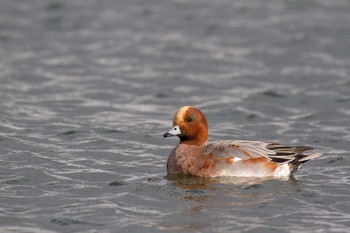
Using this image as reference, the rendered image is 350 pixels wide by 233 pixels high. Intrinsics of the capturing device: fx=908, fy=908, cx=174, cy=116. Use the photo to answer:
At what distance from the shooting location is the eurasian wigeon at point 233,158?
36.9 ft

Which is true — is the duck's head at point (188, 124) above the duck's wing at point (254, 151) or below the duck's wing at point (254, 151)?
above

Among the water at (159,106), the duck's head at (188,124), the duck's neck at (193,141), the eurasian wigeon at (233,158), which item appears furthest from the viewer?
the duck's neck at (193,141)

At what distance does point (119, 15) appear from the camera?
72.8 feet

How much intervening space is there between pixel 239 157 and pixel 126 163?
1635 mm

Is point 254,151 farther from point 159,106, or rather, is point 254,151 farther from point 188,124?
point 159,106

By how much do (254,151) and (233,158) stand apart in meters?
0.30

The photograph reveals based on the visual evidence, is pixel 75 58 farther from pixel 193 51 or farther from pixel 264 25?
pixel 264 25

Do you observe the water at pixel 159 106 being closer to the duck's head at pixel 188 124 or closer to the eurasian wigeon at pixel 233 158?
the eurasian wigeon at pixel 233 158

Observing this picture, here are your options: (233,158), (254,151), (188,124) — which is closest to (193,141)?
(188,124)

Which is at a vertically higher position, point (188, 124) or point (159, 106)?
point (188, 124)

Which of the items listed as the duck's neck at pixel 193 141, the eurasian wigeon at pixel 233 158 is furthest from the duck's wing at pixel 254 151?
the duck's neck at pixel 193 141

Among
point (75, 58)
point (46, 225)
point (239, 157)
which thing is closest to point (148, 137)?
point (239, 157)

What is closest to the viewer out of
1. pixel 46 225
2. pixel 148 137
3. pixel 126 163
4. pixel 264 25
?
pixel 46 225

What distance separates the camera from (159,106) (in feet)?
51.3
